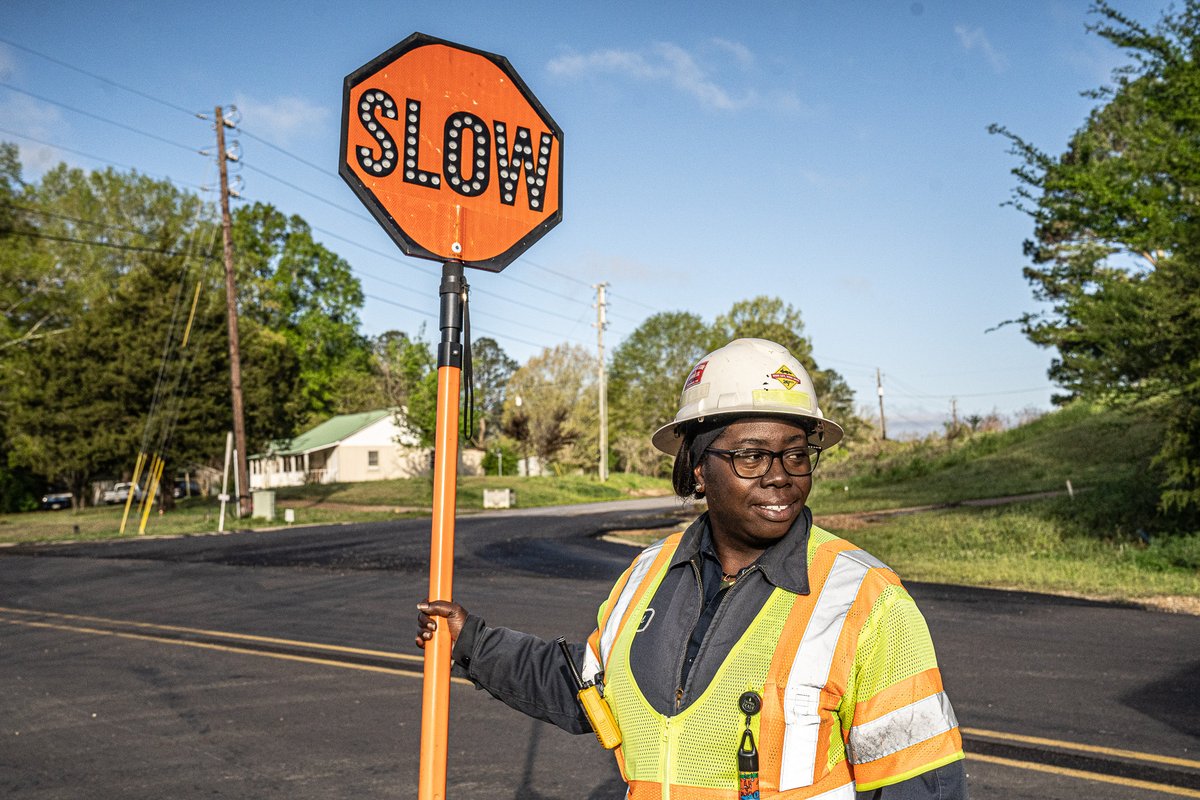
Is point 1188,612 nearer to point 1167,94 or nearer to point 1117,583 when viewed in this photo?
point 1117,583

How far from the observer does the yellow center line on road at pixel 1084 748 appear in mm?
5637

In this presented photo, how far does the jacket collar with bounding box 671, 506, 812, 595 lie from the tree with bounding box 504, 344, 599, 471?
62.6m

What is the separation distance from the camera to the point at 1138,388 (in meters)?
15.3

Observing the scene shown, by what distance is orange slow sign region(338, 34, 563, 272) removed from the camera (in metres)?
2.74

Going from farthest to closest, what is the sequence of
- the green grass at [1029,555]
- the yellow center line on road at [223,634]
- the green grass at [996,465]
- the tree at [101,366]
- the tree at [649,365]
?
the tree at [649,365], the tree at [101,366], the green grass at [996,465], the green grass at [1029,555], the yellow center line on road at [223,634]

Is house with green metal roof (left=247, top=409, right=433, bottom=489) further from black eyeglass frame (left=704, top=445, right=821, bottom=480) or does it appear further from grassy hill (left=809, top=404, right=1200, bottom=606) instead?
black eyeglass frame (left=704, top=445, right=821, bottom=480)

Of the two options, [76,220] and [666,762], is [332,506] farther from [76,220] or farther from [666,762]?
[666,762]

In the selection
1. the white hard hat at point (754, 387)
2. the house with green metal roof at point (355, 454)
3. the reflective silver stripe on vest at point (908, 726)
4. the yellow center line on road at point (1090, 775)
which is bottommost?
the yellow center line on road at point (1090, 775)

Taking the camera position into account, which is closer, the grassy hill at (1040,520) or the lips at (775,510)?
the lips at (775,510)

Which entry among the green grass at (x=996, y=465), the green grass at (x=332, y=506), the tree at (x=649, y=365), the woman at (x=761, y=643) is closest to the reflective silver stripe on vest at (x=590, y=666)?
the woman at (x=761, y=643)

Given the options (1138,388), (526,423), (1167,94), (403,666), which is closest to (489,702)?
(403,666)

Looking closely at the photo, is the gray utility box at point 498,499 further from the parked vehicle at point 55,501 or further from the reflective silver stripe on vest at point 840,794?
the reflective silver stripe on vest at point 840,794

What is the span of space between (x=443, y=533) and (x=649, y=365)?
88028 millimetres

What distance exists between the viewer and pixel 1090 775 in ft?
17.8
